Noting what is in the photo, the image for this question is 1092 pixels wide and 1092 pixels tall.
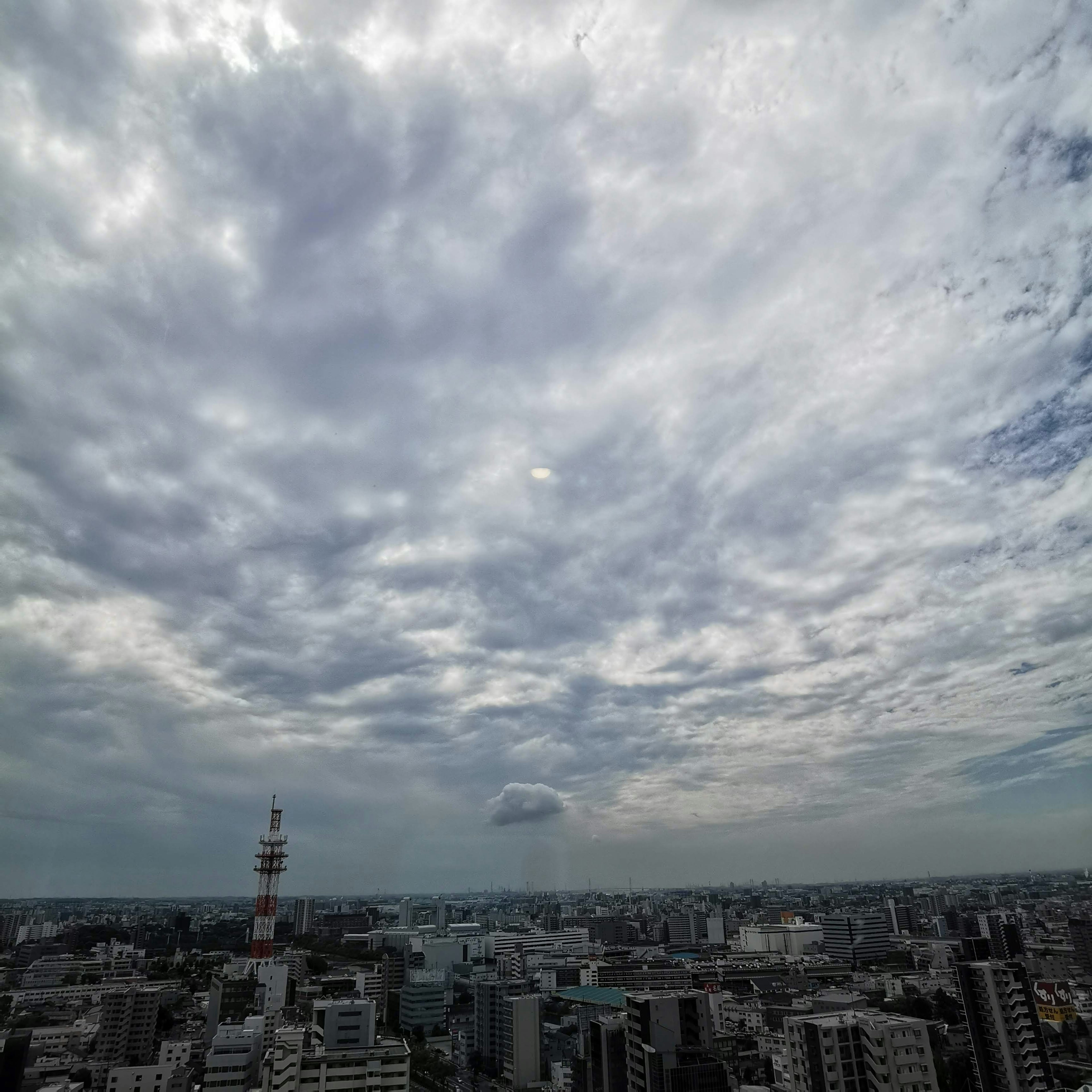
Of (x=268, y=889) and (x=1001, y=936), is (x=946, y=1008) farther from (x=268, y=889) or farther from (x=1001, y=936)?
(x=268, y=889)

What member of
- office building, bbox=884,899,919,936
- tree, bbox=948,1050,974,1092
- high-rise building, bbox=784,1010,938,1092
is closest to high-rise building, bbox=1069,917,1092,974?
tree, bbox=948,1050,974,1092

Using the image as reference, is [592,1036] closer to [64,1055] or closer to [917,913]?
[64,1055]

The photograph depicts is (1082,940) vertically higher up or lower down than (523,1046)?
higher up

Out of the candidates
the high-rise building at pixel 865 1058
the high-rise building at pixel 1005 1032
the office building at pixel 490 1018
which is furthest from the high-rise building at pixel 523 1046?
the high-rise building at pixel 1005 1032

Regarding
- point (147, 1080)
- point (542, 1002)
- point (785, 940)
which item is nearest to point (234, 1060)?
point (147, 1080)

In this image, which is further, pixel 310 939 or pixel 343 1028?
pixel 310 939

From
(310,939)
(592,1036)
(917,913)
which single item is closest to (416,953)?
(310,939)
